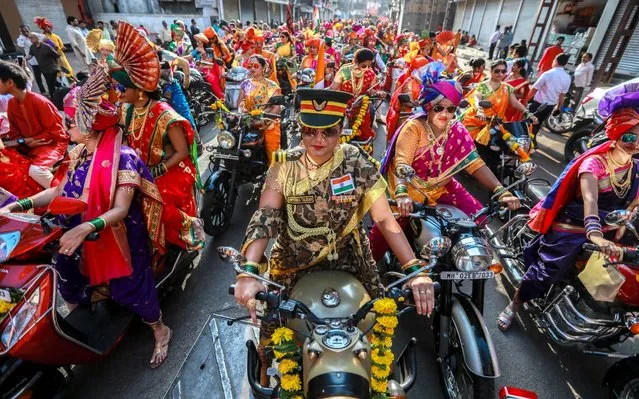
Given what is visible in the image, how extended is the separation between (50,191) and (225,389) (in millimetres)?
2055

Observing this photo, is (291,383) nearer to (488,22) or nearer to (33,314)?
(33,314)

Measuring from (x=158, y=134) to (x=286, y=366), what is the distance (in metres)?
2.59

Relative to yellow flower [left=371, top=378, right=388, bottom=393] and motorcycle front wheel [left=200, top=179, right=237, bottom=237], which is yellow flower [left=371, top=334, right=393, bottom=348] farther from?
motorcycle front wheel [left=200, top=179, right=237, bottom=237]

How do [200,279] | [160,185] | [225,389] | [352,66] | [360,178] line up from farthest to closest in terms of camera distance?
[352,66], [200,279], [160,185], [225,389], [360,178]

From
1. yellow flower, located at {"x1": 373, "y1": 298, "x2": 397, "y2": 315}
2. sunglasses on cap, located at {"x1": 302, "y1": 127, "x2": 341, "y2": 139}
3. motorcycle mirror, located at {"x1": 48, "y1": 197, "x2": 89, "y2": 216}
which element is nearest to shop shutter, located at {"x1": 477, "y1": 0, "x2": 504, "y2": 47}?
sunglasses on cap, located at {"x1": 302, "y1": 127, "x2": 341, "y2": 139}

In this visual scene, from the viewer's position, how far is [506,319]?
3221mm

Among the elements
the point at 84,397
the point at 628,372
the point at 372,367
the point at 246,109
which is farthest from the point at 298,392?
the point at 246,109

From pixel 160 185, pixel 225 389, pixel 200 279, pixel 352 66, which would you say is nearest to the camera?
pixel 225 389

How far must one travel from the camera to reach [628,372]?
7.38 feet

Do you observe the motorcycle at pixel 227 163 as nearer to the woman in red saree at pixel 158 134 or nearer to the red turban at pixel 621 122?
the woman in red saree at pixel 158 134

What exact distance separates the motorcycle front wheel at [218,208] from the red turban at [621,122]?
4.03 metres

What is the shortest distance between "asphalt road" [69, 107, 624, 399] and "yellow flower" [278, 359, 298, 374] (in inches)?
51.0

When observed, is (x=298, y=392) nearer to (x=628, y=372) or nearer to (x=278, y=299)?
(x=278, y=299)

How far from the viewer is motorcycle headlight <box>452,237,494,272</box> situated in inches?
81.2
